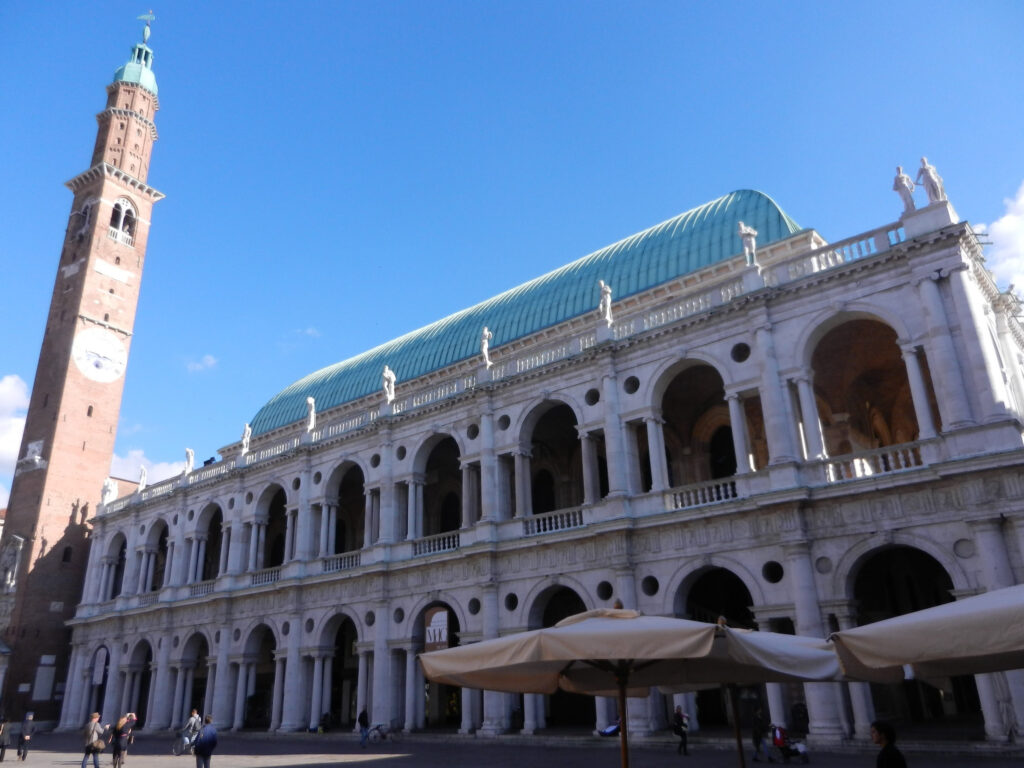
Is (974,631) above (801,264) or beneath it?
beneath

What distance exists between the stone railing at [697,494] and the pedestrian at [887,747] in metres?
15.7

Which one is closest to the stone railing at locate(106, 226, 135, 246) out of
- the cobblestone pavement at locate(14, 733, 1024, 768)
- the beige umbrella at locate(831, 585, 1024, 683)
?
the cobblestone pavement at locate(14, 733, 1024, 768)

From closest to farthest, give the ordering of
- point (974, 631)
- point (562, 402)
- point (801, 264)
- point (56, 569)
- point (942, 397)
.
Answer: point (974, 631) < point (942, 397) < point (801, 264) < point (562, 402) < point (56, 569)

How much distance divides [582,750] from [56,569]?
1628 inches

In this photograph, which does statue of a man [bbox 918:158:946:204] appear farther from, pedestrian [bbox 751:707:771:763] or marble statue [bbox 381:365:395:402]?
Result: marble statue [bbox 381:365:395:402]

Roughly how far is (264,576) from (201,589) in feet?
17.9

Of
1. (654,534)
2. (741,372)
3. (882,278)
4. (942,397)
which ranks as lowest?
(654,534)

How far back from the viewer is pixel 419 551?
3131cm

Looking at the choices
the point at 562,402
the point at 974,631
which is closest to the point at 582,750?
the point at 562,402

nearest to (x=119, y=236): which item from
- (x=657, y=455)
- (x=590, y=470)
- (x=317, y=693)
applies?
(x=317, y=693)

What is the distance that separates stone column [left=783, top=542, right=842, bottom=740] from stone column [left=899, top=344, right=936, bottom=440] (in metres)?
4.41

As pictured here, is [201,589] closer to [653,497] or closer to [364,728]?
[364,728]

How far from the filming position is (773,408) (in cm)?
2281

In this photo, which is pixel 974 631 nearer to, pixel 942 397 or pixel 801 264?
pixel 942 397
